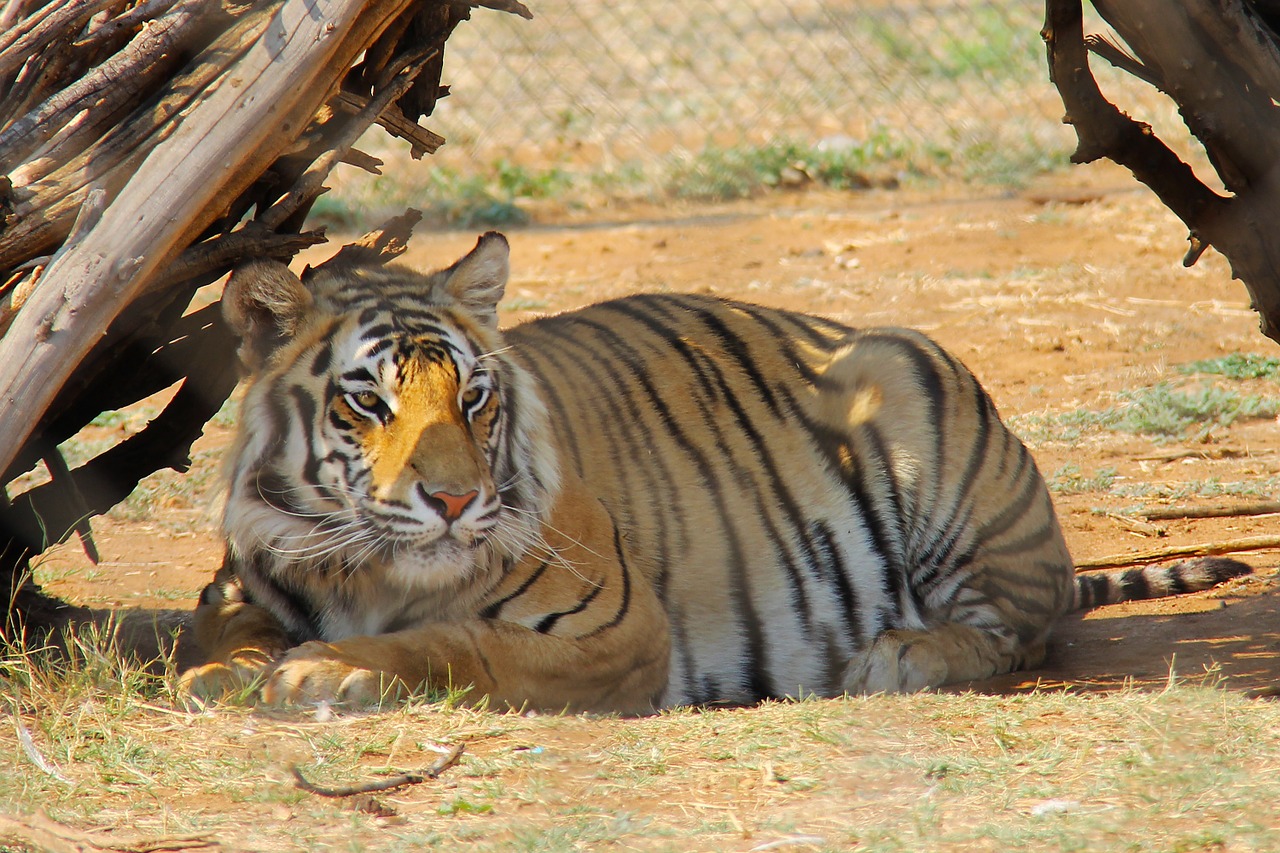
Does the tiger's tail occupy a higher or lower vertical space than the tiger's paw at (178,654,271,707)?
higher

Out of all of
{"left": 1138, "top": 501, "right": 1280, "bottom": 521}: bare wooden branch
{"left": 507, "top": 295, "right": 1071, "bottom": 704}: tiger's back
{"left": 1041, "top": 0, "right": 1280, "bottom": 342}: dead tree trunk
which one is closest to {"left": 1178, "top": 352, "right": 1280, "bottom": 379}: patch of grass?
{"left": 1138, "top": 501, "right": 1280, "bottom": 521}: bare wooden branch

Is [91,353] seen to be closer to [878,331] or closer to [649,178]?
[878,331]

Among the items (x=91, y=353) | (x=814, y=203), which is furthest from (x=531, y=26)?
(x=91, y=353)

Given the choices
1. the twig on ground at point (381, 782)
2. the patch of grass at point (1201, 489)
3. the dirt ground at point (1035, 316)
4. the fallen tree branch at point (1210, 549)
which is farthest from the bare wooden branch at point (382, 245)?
the patch of grass at point (1201, 489)

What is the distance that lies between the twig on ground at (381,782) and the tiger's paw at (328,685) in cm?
37

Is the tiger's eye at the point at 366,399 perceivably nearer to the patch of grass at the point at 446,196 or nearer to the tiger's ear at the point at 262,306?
the tiger's ear at the point at 262,306

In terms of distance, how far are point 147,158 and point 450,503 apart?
44.3 inches

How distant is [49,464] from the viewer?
407cm

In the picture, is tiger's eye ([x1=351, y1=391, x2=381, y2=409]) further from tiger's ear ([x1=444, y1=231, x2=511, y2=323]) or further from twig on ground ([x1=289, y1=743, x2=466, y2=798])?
twig on ground ([x1=289, y1=743, x2=466, y2=798])

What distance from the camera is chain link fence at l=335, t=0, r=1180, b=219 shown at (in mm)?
9562

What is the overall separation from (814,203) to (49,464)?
6.13m

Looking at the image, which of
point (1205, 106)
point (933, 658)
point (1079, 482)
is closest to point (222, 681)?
point (933, 658)

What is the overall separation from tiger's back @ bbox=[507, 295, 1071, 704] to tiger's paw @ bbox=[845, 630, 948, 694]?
0.09m

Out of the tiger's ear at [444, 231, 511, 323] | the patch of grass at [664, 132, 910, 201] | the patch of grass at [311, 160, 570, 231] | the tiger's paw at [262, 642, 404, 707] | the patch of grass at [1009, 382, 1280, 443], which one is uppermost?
the patch of grass at [664, 132, 910, 201]
